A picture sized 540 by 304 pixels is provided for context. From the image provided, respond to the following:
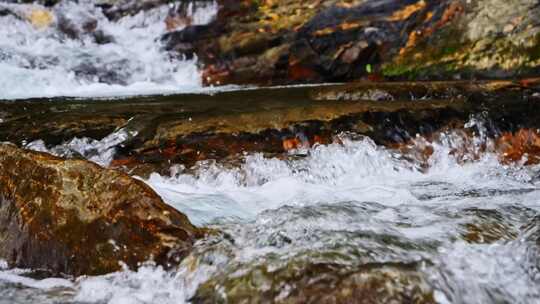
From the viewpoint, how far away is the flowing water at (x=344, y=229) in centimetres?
272

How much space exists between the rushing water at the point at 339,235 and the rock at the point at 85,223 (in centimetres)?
10

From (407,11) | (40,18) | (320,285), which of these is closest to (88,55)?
(40,18)

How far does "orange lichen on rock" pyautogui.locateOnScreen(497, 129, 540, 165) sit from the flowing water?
0.13 metres

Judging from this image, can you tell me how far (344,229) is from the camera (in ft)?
Result: 11.3

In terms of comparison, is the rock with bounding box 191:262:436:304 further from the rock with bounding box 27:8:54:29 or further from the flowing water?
the rock with bounding box 27:8:54:29

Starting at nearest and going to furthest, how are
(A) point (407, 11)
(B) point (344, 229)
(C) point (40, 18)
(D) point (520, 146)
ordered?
(B) point (344, 229) < (D) point (520, 146) < (A) point (407, 11) < (C) point (40, 18)

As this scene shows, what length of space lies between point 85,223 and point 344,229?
1600 mm

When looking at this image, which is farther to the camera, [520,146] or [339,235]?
[520,146]

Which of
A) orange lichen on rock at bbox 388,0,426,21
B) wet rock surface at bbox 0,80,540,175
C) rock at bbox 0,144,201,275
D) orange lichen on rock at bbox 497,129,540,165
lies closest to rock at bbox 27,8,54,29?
wet rock surface at bbox 0,80,540,175

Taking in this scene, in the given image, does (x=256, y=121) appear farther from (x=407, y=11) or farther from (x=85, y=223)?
(x=407, y=11)

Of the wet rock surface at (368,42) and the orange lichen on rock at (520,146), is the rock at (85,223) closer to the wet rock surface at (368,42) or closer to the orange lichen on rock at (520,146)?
the orange lichen on rock at (520,146)

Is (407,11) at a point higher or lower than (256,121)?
higher

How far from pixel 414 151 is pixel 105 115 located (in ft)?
11.2

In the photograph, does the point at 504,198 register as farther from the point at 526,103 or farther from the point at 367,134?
the point at 526,103
